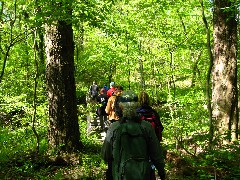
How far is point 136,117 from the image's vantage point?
3.58m

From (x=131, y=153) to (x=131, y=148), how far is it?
6 cm

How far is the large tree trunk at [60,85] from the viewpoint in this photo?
25.3 ft

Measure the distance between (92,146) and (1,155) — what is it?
2605mm

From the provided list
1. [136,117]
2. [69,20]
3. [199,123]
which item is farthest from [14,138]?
[136,117]

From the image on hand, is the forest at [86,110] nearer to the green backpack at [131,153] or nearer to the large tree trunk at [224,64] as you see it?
the large tree trunk at [224,64]

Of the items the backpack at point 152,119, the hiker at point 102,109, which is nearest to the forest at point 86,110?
the hiker at point 102,109

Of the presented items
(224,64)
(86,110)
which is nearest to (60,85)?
(86,110)

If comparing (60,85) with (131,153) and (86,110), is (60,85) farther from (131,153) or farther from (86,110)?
(131,153)

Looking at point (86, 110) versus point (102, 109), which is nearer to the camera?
point (86, 110)

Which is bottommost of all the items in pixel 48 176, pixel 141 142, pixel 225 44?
pixel 48 176

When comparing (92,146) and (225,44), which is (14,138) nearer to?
(92,146)

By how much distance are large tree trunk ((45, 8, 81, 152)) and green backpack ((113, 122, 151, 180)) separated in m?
4.60

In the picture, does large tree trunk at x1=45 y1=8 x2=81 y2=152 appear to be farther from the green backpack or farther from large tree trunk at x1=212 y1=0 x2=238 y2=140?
the green backpack

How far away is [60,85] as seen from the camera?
777 cm
